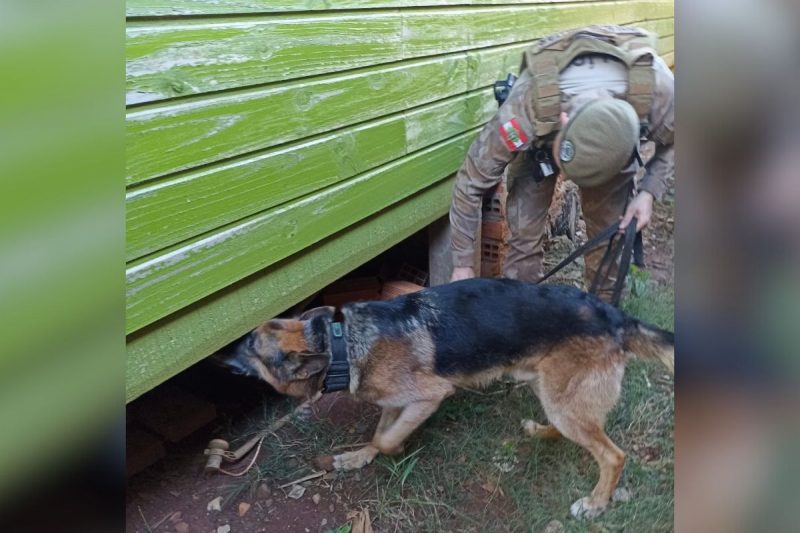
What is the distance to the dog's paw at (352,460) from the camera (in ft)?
4.01

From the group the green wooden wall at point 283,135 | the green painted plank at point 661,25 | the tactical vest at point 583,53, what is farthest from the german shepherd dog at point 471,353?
the green painted plank at point 661,25

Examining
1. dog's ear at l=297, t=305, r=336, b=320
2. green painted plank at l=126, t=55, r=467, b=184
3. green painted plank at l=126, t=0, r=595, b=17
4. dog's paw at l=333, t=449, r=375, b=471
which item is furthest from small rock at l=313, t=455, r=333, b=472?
green painted plank at l=126, t=0, r=595, b=17

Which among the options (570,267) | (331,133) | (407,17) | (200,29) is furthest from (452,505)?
(407,17)

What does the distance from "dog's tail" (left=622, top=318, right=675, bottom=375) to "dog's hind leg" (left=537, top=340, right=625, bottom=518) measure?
43 millimetres

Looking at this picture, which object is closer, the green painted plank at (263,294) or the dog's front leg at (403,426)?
the green painted plank at (263,294)

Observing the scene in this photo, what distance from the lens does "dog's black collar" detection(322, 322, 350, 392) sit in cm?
133

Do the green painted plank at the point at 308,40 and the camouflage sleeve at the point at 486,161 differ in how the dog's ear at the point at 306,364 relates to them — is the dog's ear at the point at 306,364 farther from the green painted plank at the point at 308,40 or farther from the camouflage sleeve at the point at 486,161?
the green painted plank at the point at 308,40

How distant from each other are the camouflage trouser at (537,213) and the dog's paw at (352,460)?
0.50 metres

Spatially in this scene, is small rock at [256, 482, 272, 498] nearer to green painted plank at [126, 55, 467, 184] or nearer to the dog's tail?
green painted plank at [126, 55, 467, 184]
